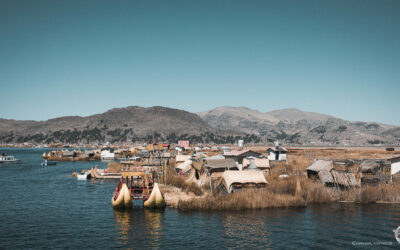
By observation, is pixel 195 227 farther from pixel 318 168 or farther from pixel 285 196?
pixel 318 168

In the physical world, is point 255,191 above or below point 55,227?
above

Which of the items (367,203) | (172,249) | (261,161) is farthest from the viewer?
(261,161)

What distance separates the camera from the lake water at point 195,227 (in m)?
25.0

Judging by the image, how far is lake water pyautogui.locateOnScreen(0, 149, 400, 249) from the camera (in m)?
25.0

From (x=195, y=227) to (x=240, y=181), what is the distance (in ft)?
34.7

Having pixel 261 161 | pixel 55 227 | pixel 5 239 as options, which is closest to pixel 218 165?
pixel 261 161

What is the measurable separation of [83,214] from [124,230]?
371 inches

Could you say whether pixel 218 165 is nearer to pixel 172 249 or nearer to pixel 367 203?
pixel 367 203

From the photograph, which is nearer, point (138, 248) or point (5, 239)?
point (138, 248)

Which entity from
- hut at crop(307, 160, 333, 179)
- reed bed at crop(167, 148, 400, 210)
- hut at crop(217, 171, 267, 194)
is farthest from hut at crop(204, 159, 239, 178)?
hut at crop(307, 160, 333, 179)

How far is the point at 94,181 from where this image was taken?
6544cm

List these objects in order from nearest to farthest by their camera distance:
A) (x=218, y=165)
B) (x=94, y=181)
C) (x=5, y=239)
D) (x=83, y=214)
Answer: (x=5, y=239), (x=83, y=214), (x=218, y=165), (x=94, y=181)

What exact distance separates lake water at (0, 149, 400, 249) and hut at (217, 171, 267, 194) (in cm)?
428

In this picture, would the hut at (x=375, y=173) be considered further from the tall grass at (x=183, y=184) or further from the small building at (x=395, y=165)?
the tall grass at (x=183, y=184)
